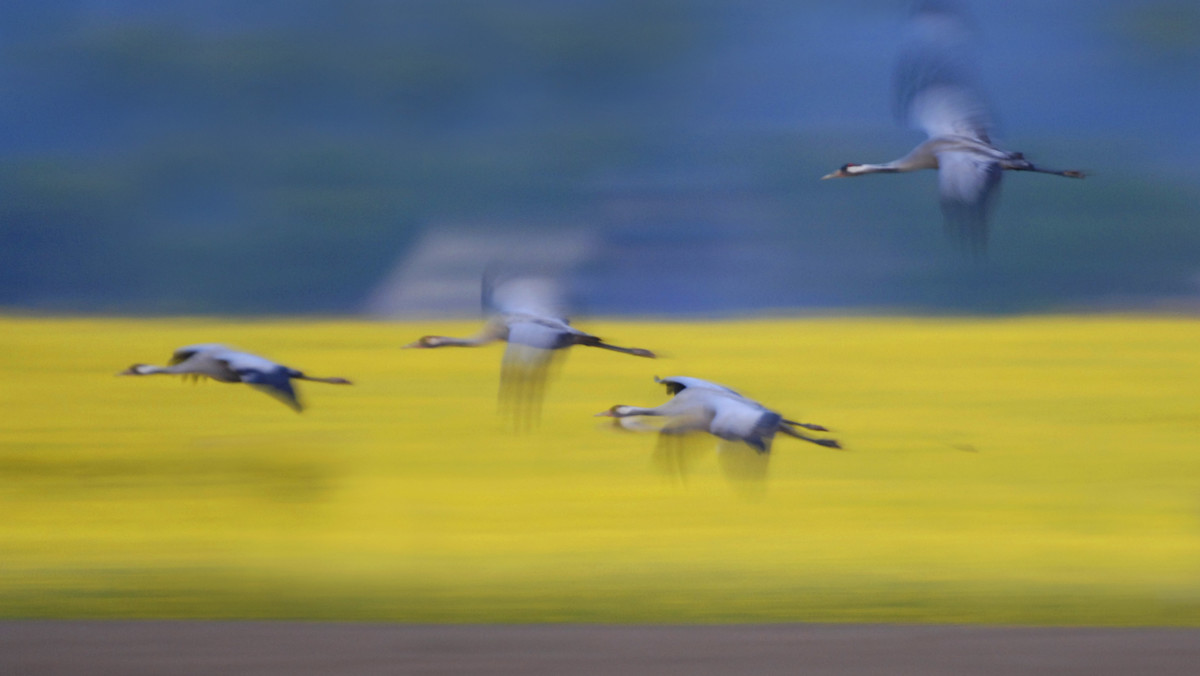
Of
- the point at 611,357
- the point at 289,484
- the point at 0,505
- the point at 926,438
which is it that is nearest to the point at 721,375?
the point at 611,357

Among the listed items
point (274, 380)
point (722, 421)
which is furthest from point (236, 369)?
point (722, 421)

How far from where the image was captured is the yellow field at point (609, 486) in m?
4.90

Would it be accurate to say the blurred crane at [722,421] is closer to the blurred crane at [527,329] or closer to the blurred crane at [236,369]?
the blurred crane at [527,329]

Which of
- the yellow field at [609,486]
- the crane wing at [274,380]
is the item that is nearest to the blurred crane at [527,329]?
the yellow field at [609,486]

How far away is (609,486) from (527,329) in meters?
1.86

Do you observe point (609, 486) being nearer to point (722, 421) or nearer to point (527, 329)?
point (527, 329)

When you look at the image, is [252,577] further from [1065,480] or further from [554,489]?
[1065,480]

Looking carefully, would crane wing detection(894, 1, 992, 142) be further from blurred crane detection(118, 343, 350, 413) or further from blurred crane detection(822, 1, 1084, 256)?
blurred crane detection(118, 343, 350, 413)

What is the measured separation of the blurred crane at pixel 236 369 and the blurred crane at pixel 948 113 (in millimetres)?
2289

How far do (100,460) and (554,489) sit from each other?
7.66ft

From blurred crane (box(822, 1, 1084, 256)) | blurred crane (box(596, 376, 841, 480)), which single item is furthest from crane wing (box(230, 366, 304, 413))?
blurred crane (box(822, 1, 1084, 256))

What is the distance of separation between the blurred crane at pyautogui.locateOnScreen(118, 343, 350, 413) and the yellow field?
2.80 ft

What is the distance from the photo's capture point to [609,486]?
606 centimetres

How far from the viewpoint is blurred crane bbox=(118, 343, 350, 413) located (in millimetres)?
4605
